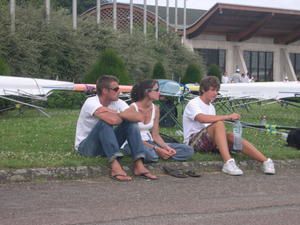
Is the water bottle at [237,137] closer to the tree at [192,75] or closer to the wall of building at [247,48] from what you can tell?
the tree at [192,75]

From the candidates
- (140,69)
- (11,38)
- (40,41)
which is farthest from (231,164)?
(140,69)

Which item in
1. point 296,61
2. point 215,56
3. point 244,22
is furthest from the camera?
point 296,61

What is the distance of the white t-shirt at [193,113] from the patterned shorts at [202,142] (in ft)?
0.25

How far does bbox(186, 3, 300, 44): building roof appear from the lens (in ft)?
159

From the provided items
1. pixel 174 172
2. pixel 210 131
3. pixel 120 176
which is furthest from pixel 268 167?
pixel 120 176

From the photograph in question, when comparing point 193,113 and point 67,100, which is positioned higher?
point 193,113

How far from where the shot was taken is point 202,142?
370 inches

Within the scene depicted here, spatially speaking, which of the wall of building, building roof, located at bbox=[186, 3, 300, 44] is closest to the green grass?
building roof, located at bbox=[186, 3, 300, 44]

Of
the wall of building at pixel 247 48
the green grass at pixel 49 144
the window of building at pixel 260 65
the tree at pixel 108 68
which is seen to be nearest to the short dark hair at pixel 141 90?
the green grass at pixel 49 144

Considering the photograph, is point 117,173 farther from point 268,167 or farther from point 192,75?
point 192,75

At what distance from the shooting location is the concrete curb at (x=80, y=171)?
7863 mm

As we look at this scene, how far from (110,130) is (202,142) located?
1.88 meters

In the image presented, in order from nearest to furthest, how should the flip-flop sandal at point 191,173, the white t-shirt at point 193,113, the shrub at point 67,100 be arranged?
the flip-flop sandal at point 191,173 < the white t-shirt at point 193,113 < the shrub at point 67,100

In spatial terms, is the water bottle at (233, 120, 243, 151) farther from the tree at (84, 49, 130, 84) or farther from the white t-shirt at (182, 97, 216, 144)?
the tree at (84, 49, 130, 84)
